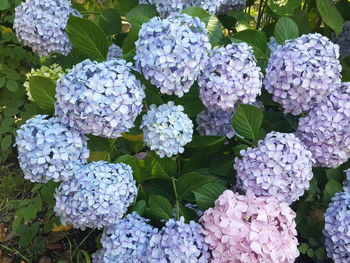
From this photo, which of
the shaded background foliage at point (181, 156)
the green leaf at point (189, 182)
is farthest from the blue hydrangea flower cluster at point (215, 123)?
the green leaf at point (189, 182)

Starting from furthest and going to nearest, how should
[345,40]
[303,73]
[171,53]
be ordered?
[345,40] < [303,73] < [171,53]

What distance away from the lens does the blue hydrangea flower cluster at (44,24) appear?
1576 mm

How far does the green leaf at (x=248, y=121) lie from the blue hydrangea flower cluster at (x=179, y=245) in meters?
0.29

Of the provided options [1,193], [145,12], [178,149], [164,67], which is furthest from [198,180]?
[1,193]

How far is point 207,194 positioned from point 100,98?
411 mm

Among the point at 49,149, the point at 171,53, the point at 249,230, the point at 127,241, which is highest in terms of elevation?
the point at 171,53

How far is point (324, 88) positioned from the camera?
4.27 ft

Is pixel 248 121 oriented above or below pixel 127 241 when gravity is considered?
above

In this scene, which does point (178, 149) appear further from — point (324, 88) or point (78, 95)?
point (324, 88)

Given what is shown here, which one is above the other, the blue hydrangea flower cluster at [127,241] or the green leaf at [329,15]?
the green leaf at [329,15]

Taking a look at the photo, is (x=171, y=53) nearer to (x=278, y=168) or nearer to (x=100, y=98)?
(x=100, y=98)

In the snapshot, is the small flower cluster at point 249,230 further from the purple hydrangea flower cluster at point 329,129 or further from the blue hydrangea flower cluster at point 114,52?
the blue hydrangea flower cluster at point 114,52

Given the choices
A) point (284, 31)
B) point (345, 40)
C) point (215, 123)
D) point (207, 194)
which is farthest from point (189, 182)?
point (345, 40)

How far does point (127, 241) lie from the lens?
134 cm
